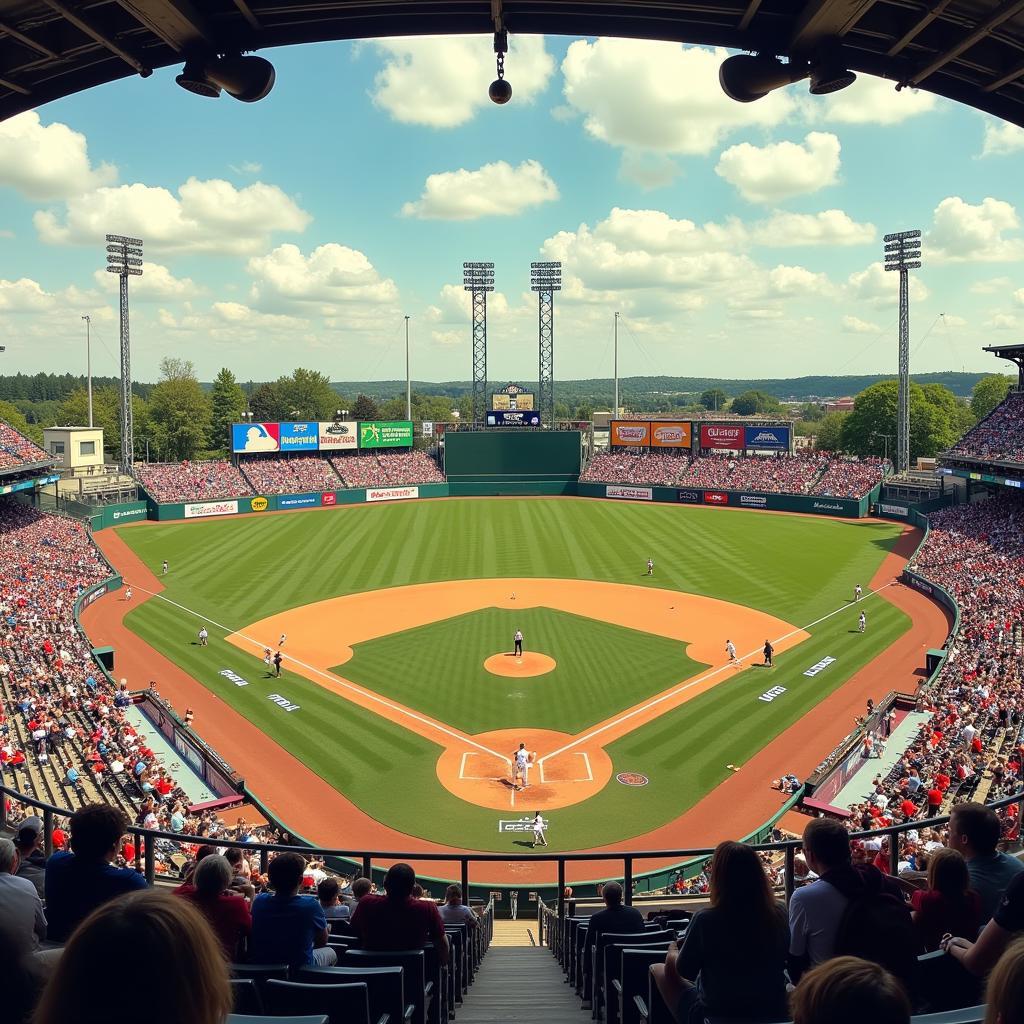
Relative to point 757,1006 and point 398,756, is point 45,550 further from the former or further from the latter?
point 757,1006

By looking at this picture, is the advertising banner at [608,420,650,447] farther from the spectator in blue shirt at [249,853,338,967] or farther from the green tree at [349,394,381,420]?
the spectator in blue shirt at [249,853,338,967]

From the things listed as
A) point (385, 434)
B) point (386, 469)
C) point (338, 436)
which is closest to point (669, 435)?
point (386, 469)

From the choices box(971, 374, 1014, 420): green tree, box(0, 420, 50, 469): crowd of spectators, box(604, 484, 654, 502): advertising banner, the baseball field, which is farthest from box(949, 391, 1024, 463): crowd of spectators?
box(971, 374, 1014, 420): green tree

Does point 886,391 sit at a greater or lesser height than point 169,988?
greater

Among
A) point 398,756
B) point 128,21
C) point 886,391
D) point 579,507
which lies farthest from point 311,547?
point 886,391

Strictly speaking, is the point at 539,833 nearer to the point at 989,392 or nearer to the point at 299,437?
the point at 299,437

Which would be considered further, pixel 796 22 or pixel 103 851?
pixel 796 22

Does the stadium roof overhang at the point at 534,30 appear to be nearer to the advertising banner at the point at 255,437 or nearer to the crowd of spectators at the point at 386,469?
the advertising banner at the point at 255,437
